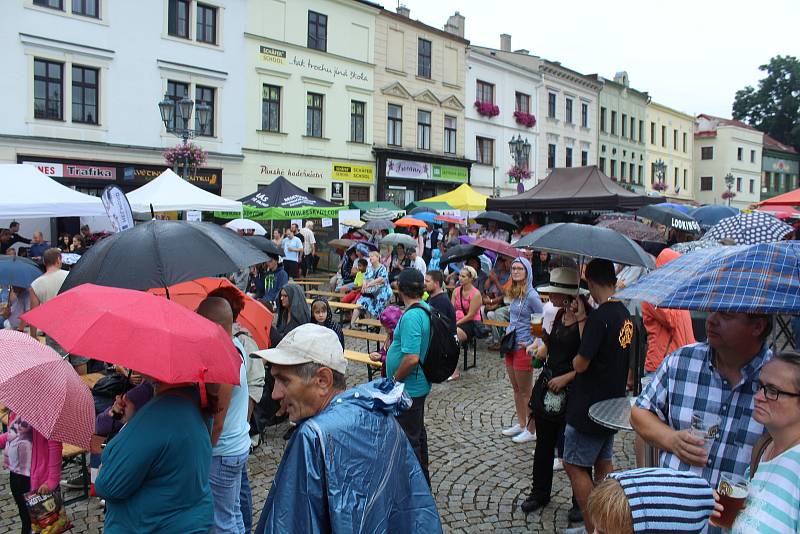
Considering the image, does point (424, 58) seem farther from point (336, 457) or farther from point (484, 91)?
point (336, 457)

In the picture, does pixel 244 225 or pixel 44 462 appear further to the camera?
pixel 244 225

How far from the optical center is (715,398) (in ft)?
8.71

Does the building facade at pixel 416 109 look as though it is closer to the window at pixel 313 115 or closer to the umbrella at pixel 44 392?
the window at pixel 313 115

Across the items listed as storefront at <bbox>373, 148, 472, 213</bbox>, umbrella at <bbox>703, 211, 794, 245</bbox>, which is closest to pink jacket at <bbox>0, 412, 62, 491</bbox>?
umbrella at <bbox>703, 211, 794, 245</bbox>

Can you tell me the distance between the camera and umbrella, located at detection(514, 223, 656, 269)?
15.4ft

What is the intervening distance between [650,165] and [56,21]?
44979mm

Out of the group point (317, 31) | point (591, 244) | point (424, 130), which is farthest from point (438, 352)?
point (424, 130)

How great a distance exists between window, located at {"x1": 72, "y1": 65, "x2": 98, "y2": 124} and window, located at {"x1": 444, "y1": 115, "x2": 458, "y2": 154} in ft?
57.2

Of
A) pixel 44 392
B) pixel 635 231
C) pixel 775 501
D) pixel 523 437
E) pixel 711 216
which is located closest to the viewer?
pixel 775 501

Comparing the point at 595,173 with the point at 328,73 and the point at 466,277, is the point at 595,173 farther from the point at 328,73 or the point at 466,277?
the point at 328,73

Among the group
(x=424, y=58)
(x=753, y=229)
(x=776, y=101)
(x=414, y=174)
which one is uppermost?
(x=776, y=101)

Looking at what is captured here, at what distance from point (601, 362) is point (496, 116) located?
3250 cm

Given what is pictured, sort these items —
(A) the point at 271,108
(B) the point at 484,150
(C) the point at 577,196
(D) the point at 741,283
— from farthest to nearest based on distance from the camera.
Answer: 1. (B) the point at 484,150
2. (A) the point at 271,108
3. (C) the point at 577,196
4. (D) the point at 741,283

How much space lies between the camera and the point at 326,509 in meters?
2.25
